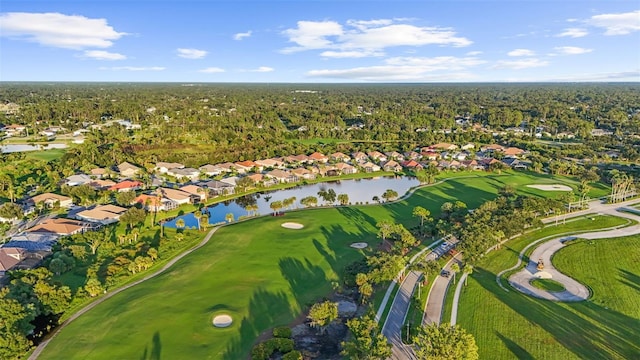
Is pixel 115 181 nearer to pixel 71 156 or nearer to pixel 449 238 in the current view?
pixel 71 156

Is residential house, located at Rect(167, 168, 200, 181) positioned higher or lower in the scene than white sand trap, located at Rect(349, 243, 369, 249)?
higher

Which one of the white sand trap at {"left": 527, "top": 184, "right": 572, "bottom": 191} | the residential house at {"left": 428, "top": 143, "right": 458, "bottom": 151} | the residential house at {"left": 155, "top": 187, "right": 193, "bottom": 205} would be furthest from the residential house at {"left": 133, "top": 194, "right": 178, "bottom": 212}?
the residential house at {"left": 428, "top": 143, "right": 458, "bottom": 151}

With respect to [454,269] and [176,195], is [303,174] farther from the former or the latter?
[454,269]

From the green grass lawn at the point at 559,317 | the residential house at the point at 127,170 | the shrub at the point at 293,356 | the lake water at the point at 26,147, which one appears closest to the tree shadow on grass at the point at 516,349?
the green grass lawn at the point at 559,317

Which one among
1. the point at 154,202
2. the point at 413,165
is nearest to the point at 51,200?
the point at 154,202

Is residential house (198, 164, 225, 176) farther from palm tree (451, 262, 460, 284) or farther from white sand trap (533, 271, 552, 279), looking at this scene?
white sand trap (533, 271, 552, 279)

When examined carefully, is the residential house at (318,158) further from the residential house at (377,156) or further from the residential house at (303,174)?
the residential house at (377,156)
